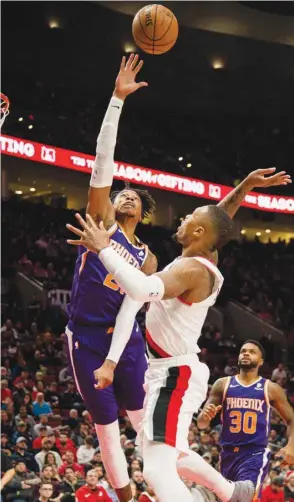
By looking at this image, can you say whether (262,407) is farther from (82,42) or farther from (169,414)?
(82,42)

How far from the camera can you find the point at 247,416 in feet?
22.6

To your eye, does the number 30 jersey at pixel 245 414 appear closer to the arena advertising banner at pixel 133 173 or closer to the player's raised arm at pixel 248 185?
the player's raised arm at pixel 248 185

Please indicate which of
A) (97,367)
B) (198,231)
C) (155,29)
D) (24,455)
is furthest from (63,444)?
(198,231)

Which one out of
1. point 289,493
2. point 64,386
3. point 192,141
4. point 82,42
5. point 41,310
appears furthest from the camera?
point 192,141

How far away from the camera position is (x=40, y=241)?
65.5ft

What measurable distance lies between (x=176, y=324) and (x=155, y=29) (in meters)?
2.36

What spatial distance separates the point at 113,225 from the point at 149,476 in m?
1.64

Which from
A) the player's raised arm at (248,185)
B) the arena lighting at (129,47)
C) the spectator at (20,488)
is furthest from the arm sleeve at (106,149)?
the arena lighting at (129,47)

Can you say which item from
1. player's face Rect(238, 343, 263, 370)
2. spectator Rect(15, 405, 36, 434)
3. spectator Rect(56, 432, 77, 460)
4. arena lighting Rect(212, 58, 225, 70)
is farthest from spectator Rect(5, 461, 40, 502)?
arena lighting Rect(212, 58, 225, 70)

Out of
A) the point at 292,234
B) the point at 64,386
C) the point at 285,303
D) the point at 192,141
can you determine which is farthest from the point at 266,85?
the point at 64,386

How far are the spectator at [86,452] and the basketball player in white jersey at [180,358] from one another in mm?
6519

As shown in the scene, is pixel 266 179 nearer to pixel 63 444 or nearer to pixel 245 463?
pixel 245 463

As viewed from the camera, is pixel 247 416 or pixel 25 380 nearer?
pixel 247 416

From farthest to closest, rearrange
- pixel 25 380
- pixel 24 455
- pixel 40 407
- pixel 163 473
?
pixel 25 380
pixel 40 407
pixel 24 455
pixel 163 473
